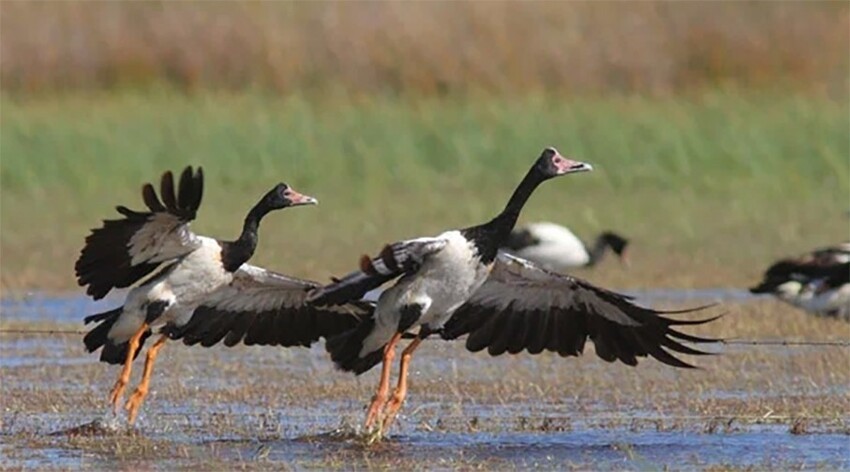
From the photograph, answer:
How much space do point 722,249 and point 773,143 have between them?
3.90 m

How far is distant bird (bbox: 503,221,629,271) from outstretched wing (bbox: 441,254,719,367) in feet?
21.8

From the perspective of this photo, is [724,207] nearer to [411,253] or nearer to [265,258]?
[265,258]

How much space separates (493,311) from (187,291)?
4.87 ft

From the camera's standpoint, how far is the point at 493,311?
10008 mm

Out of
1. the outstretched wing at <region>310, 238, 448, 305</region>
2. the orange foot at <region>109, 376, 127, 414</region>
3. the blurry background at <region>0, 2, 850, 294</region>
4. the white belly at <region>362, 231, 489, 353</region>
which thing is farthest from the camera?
the blurry background at <region>0, 2, 850, 294</region>

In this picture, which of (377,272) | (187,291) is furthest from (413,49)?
(377,272)

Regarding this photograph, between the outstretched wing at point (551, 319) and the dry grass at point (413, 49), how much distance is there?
1424cm

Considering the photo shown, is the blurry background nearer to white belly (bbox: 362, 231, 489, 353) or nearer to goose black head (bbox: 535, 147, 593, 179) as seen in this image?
goose black head (bbox: 535, 147, 593, 179)

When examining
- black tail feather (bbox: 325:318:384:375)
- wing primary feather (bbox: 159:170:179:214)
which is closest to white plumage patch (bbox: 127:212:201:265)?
wing primary feather (bbox: 159:170:179:214)

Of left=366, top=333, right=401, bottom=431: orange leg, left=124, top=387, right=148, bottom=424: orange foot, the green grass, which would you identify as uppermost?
the green grass

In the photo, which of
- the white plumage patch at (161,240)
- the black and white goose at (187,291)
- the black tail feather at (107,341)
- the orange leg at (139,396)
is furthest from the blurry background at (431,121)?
the white plumage patch at (161,240)

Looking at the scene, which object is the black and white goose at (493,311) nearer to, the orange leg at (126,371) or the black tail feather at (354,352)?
the black tail feather at (354,352)

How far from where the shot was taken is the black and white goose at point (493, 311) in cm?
930

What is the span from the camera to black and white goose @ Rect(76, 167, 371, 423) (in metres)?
9.24
